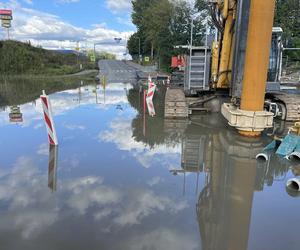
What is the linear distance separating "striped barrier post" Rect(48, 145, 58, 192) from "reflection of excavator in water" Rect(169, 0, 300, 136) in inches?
179

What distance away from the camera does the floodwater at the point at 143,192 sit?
11.7 ft

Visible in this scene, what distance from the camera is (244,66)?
791 cm

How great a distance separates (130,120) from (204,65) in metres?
3.33

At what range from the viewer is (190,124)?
9531mm

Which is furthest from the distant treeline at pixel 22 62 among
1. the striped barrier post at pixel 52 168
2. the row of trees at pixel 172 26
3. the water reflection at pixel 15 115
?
the striped barrier post at pixel 52 168

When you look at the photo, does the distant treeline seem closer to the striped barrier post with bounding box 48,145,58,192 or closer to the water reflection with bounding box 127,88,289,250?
the water reflection with bounding box 127,88,289,250

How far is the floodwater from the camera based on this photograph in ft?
11.7

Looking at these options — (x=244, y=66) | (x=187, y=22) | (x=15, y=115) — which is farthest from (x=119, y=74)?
(x=244, y=66)

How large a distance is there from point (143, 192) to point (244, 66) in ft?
16.0

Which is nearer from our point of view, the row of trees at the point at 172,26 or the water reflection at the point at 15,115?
the water reflection at the point at 15,115

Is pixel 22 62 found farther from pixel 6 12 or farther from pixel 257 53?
pixel 257 53

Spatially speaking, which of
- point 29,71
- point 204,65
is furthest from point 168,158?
point 29,71

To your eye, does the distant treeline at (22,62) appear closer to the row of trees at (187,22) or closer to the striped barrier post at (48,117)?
the row of trees at (187,22)

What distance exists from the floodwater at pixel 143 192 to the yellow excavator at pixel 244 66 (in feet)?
2.52
